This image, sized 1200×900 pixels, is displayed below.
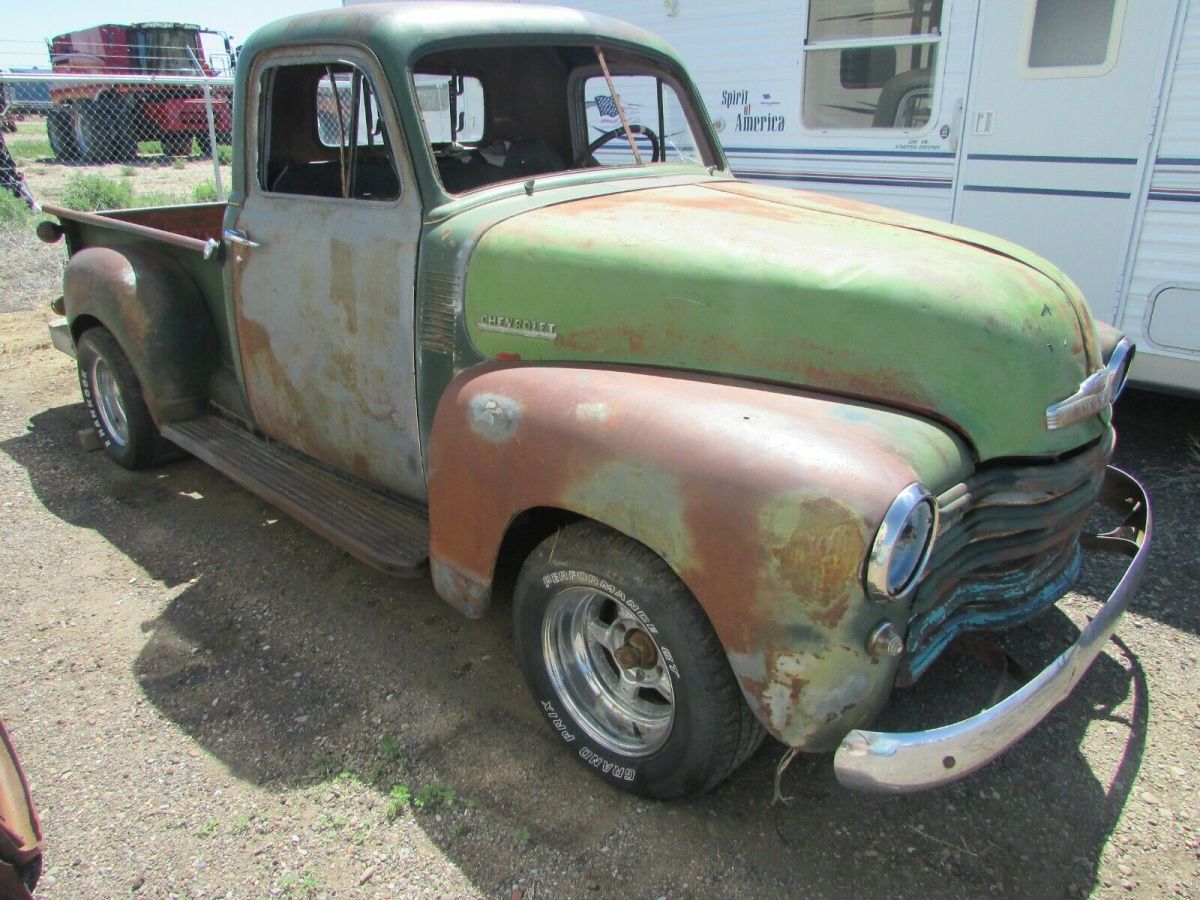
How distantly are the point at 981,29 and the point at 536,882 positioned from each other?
4.78m

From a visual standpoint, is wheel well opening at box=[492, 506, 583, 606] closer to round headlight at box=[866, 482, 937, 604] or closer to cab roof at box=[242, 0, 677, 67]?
round headlight at box=[866, 482, 937, 604]

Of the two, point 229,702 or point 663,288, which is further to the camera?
point 229,702

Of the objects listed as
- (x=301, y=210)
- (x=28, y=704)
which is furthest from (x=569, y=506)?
(x=28, y=704)

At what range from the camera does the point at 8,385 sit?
604 cm

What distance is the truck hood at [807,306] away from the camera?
221 centimetres

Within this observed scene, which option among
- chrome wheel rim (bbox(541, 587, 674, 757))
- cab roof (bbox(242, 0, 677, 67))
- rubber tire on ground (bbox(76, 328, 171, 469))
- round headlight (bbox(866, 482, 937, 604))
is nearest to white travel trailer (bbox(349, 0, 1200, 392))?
cab roof (bbox(242, 0, 677, 67))

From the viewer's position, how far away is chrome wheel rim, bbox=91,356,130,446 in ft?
14.8

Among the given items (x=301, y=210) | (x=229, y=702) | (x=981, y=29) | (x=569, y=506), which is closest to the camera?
(x=569, y=506)

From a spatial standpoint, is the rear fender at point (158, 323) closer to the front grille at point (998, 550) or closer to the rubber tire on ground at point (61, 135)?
the front grille at point (998, 550)

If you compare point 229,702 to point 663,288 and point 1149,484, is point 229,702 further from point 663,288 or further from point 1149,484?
point 1149,484

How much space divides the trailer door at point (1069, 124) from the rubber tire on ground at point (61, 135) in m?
19.6

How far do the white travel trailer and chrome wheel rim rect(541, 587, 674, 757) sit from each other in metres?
3.55

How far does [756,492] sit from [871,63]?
4.38 m

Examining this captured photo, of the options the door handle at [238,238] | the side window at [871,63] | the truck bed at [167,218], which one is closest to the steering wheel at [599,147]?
the door handle at [238,238]
